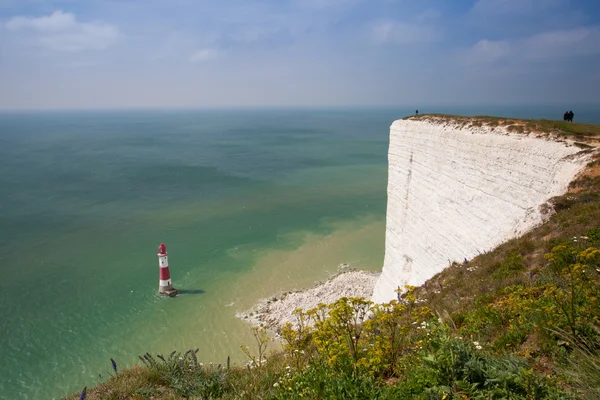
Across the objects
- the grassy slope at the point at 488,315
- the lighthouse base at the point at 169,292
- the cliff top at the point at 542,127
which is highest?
the cliff top at the point at 542,127

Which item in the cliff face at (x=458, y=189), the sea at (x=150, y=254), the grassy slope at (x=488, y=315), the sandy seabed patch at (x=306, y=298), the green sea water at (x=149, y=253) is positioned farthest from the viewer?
the sandy seabed patch at (x=306, y=298)

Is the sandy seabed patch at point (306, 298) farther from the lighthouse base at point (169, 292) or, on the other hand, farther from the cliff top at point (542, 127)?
the cliff top at point (542, 127)

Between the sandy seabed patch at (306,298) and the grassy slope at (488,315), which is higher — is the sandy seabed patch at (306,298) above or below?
below

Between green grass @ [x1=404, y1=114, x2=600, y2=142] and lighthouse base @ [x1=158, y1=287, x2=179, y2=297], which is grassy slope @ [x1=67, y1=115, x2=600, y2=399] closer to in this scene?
green grass @ [x1=404, y1=114, x2=600, y2=142]

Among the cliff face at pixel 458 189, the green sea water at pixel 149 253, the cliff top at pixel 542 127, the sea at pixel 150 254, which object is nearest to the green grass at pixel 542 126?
the cliff top at pixel 542 127

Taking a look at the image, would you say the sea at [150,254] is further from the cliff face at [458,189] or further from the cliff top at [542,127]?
the cliff top at [542,127]

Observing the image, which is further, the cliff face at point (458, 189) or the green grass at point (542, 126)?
the green grass at point (542, 126)

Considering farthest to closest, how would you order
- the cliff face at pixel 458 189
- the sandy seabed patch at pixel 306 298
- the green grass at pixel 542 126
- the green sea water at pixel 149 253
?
the sandy seabed patch at pixel 306 298, the green sea water at pixel 149 253, the green grass at pixel 542 126, the cliff face at pixel 458 189

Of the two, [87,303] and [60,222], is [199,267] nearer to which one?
[87,303]

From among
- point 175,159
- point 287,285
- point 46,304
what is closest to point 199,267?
point 287,285
